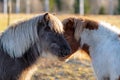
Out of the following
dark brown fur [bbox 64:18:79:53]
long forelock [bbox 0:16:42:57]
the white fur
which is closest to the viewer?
long forelock [bbox 0:16:42:57]

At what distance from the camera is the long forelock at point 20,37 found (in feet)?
20.9

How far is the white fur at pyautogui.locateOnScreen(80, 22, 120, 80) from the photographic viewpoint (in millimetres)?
7492

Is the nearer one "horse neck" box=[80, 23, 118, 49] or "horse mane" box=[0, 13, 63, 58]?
"horse mane" box=[0, 13, 63, 58]

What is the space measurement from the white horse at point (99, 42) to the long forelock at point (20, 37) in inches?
62.2

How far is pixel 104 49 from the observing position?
7.66m

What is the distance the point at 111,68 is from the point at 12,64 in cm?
177

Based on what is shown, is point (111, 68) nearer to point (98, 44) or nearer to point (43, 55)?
point (98, 44)

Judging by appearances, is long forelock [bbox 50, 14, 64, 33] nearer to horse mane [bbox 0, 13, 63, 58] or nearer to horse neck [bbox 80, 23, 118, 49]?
horse mane [bbox 0, 13, 63, 58]

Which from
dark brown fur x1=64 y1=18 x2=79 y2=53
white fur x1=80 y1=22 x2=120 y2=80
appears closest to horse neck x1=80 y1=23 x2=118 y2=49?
white fur x1=80 y1=22 x2=120 y2=80

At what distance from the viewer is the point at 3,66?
6512 mm

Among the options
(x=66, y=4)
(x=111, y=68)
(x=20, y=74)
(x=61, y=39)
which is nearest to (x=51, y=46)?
(x=61, y=39)

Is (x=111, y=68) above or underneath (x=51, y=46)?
underneath

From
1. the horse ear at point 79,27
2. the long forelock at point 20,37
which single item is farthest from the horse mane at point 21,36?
the horse ear at point 79,27

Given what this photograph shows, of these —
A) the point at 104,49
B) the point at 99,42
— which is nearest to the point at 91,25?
the point at 99,42
